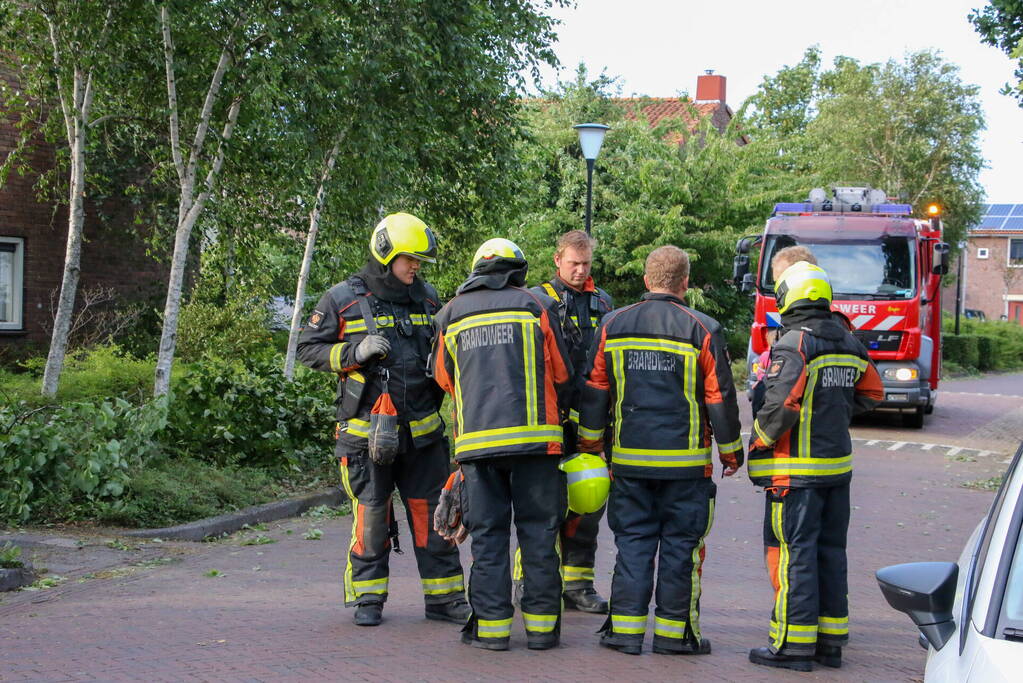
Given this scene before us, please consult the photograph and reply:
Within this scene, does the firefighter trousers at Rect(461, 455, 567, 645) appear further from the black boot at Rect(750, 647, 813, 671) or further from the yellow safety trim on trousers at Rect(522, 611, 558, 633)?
the black boot at Rect(750, 647, 813, 671)

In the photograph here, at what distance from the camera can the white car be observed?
2506 millimetres

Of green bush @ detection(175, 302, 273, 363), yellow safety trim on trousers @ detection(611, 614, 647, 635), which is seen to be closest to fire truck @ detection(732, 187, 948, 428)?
green bush @ detection(175, 302, 273, 363)

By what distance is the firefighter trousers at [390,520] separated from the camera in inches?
228

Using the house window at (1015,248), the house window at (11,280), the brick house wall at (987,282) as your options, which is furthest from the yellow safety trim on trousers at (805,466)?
the house window at (1015,248)

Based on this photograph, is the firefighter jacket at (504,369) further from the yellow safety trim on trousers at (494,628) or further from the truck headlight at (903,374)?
the truck headlight at (903,374)

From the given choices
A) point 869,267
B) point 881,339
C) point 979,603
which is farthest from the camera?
point 869,267

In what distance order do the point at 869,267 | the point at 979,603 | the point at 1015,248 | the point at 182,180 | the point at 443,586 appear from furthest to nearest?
1. the point at 1015,248
2. the point at 869,267
3. the point at 182,180
4. the point at 443,586
5. the point at 979,603

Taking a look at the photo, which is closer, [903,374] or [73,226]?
[73,226]

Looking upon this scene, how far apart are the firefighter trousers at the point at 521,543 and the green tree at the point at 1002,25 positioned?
27.2ft

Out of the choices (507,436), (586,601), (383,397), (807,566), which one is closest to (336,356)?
(383,397)

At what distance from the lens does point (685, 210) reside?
2731 cm

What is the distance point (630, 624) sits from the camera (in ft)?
17.4

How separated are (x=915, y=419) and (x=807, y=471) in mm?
13353

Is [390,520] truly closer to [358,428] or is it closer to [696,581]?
[358,428]
